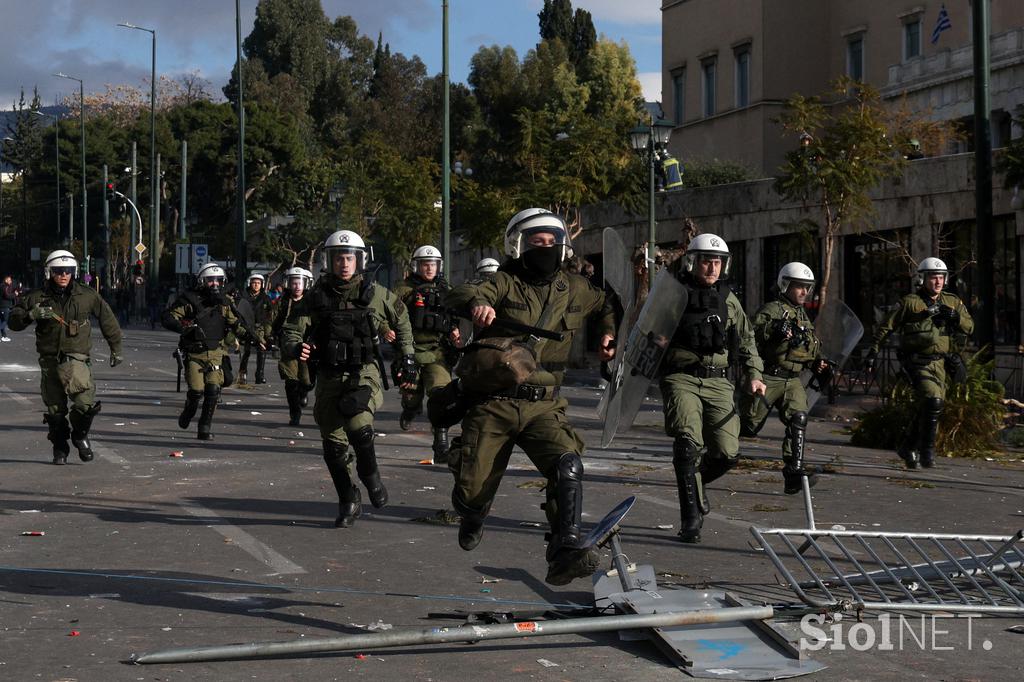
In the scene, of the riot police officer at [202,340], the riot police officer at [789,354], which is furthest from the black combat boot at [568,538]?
the riot police officer at [202,340]

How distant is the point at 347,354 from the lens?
916cm

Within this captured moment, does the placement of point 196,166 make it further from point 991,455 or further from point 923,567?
point 923,567

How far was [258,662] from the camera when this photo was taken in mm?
5664

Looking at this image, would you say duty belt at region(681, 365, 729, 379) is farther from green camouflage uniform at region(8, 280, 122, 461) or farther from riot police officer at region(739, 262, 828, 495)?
green camouflage uniform at region(8, 280, 122, 461)

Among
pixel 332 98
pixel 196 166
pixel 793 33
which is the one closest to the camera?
pixel 793 33

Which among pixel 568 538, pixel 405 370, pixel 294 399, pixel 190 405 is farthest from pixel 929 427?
pixel 568 538

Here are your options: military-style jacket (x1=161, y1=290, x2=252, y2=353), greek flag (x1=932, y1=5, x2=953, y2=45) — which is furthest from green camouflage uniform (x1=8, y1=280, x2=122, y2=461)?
greek flag (x1=932, y1=5, x2=953, y2=45)

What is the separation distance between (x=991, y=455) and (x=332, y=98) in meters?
81.4

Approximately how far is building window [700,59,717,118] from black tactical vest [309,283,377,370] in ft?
146

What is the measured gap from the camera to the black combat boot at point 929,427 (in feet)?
42.6

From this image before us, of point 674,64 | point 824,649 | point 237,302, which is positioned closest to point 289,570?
point 824,649

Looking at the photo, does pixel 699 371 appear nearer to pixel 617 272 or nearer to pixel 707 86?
pixel 617 272

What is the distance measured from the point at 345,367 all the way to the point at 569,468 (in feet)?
9.97

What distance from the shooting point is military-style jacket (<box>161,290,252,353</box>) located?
47.3 feet
